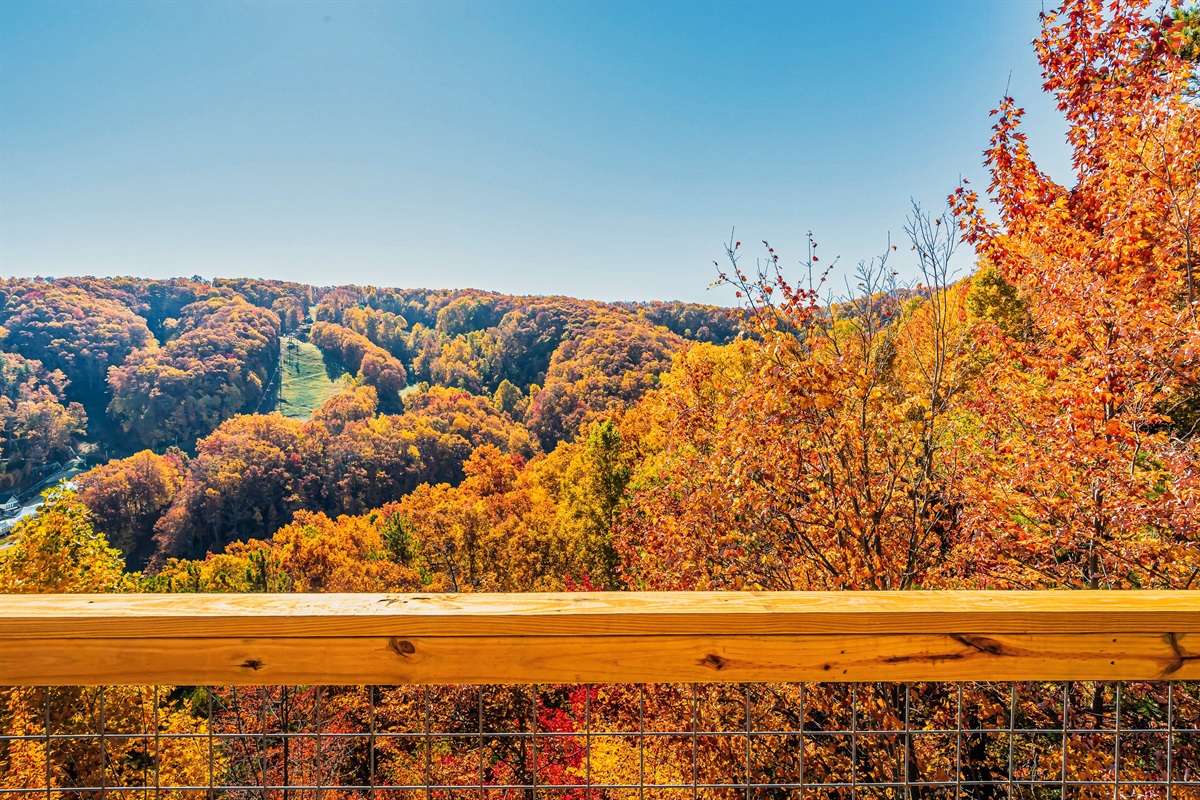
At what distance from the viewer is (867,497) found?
4.38 m

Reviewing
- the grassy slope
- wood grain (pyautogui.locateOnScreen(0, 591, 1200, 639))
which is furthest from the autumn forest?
the grassy slope

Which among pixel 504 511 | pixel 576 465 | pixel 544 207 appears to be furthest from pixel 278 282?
pixel 576 465

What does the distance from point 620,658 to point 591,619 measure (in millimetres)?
102

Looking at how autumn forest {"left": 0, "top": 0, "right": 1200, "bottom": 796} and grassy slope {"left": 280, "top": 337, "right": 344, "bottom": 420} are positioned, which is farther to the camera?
grassy slope {"left": 280, "top": 337, "right": 344, "bottom": 420}

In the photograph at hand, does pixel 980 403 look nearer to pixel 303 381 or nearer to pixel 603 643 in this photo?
pixel 603 643

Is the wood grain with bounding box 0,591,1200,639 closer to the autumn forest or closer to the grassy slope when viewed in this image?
the autumn forest

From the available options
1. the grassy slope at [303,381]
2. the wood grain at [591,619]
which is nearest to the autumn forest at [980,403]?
the wood grain at [591,619]

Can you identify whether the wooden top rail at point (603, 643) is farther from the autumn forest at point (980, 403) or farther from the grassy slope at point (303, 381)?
the grassy slope at point (303, 381)

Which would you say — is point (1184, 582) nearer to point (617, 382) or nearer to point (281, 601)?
point (281, 601)

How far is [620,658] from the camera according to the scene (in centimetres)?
125

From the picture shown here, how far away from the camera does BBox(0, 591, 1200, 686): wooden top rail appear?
123cm

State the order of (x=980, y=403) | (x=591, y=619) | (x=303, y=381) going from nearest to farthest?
(x=591, y=619)
(x=980, y=403)
(x=303, y=381)

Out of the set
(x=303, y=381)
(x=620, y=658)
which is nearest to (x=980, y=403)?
(x=620, y=658)

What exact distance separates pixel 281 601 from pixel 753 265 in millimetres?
4127
